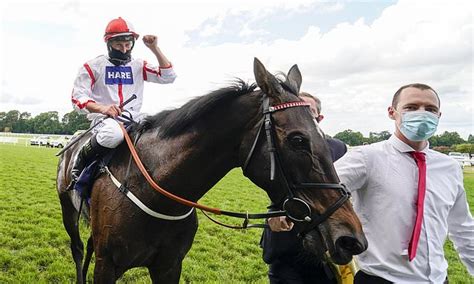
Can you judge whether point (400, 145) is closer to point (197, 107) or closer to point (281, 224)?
point (281, 224)

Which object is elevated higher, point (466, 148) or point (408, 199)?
point (408, 199)

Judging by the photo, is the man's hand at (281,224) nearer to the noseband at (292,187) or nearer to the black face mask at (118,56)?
the noseband at (292,187)

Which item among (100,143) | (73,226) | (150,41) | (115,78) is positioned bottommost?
(73,226)

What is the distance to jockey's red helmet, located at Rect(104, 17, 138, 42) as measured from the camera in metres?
3.59

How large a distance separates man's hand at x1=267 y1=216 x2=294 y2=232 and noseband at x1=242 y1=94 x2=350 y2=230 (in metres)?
0.28

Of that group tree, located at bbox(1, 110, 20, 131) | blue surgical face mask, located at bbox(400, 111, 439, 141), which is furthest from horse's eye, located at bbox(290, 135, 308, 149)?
tree, located at bbox(1, 110, 20, 131)

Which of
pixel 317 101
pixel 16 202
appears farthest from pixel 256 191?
pixel 317 101

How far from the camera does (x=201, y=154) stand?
8.59 ft

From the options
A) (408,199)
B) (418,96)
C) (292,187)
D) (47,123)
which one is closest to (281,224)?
(292,187)

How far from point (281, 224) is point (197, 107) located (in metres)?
0.95

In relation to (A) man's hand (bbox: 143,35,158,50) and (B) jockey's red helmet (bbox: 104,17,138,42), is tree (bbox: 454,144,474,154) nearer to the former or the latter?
(A) man's hand (bbox: 143,35,158,50)

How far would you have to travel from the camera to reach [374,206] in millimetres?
2598

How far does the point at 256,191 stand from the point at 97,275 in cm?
1100

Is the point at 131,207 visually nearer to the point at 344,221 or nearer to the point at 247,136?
the point at 247,136
